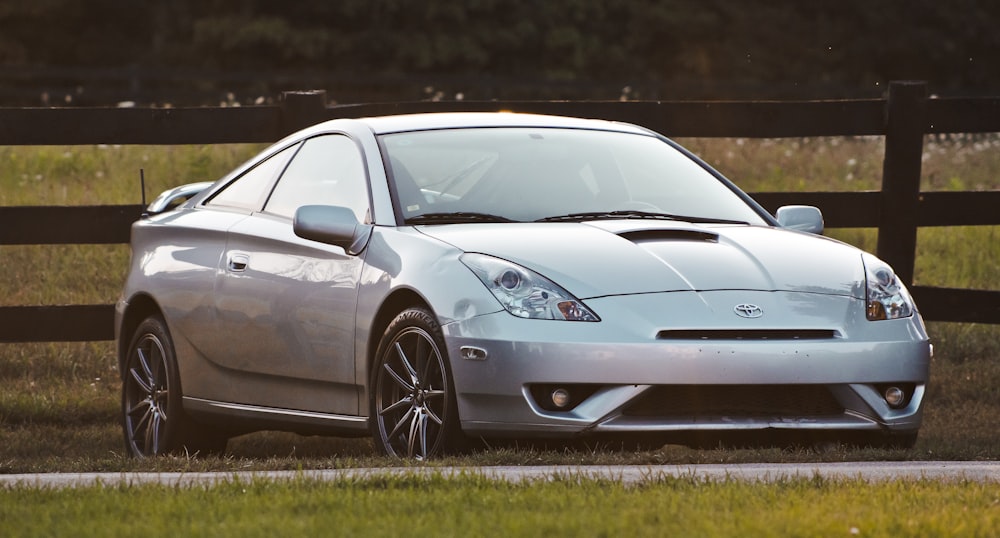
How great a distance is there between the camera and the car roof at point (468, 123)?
→ 25.1 ft

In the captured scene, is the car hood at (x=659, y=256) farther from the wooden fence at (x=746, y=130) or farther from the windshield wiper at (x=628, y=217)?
the wooden fence at (x=746, y=130)

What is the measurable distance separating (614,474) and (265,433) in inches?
172

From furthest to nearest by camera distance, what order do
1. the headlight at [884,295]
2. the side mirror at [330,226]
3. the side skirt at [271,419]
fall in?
the side skirt at [271,419] → the side mirror at [330,226] → the headlight at [884,295]

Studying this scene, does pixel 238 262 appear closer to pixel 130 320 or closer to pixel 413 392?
pixel 130 320

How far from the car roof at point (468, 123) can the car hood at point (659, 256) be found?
0.86 metres

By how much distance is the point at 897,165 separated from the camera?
10836mm

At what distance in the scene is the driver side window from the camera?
7.39 metres

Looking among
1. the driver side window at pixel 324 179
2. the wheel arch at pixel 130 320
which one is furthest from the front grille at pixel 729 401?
the wheel arch at pixel 130 320

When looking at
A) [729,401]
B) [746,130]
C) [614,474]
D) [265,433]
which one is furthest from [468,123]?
[746,130]

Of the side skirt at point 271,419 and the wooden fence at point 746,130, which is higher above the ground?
the wooden fence at point 746,130

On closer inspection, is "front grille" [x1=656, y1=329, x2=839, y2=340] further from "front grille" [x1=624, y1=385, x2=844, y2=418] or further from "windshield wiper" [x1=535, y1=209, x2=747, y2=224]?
"windshield wiper" [x1=535, y1=209, x2=747, y2=224]

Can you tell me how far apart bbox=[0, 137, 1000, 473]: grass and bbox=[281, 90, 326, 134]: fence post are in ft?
6.26

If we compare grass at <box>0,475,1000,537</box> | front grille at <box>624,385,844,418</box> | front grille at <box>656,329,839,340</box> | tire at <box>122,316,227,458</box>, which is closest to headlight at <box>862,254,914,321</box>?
front grille at <box>656,329,839,340</box>

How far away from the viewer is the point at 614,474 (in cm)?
570
